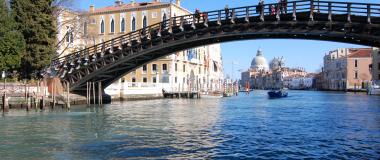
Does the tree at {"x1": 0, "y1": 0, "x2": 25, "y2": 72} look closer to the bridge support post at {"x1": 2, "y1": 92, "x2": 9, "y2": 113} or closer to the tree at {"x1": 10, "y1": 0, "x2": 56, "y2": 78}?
the tree at {"x1": 10, "y1": 0, "x2": 56, "y2": 78}

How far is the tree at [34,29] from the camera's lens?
31266 mm

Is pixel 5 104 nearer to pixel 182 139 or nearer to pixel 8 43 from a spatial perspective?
pixel 8 43

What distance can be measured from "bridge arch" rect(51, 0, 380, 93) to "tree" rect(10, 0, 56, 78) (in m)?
1.32

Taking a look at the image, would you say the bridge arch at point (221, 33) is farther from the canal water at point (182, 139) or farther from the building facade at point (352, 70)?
the building facade at point (352, 70)

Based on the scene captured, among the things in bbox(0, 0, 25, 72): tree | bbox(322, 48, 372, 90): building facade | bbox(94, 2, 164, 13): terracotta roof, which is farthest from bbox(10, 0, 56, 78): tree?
bbox(322, 48, 372, 90): building facade

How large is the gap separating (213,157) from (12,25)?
22.3m

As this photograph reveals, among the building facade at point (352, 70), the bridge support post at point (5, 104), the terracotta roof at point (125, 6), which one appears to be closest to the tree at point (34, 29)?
the bridge support post at point (5, 104)

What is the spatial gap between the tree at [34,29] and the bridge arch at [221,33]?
51.9 inches

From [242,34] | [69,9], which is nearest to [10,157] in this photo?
[242,34]

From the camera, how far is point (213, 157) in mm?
11883

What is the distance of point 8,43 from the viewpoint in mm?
29625

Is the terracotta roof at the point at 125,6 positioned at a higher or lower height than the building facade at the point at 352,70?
higher

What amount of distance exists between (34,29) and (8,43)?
2250 mm

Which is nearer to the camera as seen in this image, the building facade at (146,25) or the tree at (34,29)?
the tree at (34,29)
